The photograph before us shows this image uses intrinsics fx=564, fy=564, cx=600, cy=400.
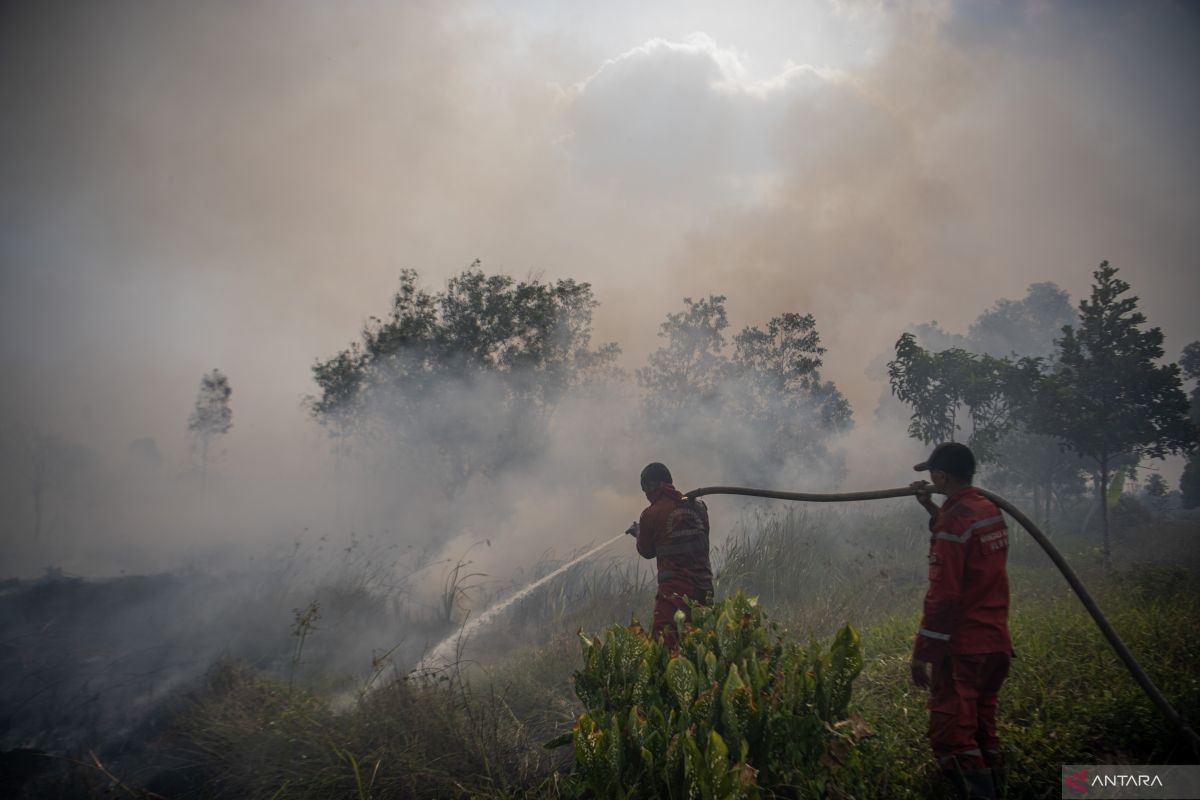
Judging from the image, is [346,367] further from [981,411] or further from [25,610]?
[981,411]

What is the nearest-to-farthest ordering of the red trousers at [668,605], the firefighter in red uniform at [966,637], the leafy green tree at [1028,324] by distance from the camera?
the firefighter in red uniform at [966,637]
the red trousers at [668,605]
the leafy green tree at [1028,324]

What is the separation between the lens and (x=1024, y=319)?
37.3 meters

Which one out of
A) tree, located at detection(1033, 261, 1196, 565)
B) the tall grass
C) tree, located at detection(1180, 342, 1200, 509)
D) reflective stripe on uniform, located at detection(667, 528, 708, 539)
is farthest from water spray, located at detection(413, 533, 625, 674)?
tree, located at detection(1180, 342, 1200, 509)

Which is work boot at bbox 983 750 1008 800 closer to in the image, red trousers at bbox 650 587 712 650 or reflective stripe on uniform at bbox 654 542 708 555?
red trousers at bbox 650 587 712 650

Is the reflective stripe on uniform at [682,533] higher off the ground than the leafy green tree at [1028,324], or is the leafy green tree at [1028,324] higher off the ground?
the leafy green tree at [1028,324]

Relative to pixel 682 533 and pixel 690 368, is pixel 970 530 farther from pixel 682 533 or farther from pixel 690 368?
pixel 690 368

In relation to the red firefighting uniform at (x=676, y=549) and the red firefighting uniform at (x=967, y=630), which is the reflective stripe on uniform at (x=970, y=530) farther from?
the red firefighting uniform at (x=676, y=549)

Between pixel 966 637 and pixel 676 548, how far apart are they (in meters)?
2.35

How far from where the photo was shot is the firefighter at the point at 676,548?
16.1 feet

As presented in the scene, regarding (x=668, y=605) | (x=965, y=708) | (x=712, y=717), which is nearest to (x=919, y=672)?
(x=965, y=708)

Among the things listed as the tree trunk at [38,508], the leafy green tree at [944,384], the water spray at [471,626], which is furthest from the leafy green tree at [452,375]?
the tree trunk at [38,508]

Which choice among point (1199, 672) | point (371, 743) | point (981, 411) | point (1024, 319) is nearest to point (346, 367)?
point (371, 743)

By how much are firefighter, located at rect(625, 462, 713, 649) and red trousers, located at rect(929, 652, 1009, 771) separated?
1.94 m

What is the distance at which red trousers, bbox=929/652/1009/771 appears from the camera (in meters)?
2.91
